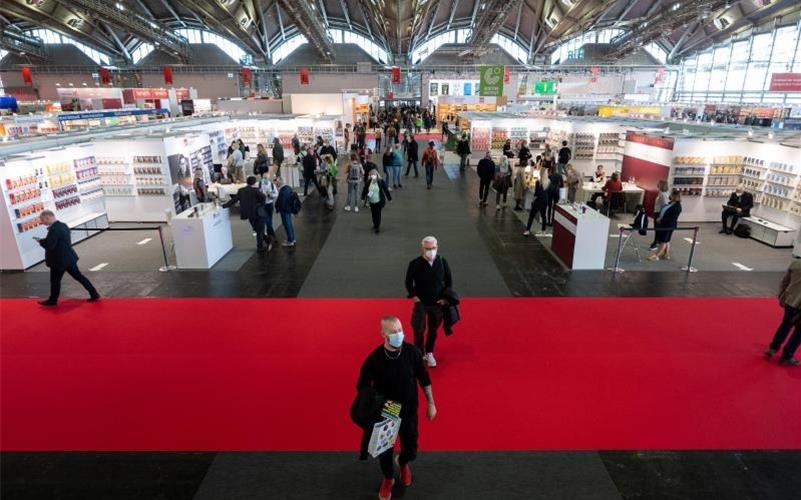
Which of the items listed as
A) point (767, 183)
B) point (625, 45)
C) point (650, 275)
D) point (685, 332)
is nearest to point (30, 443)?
point (685, 332)

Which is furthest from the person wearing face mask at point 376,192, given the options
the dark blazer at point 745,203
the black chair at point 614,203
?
the dark blazer at point 745,203

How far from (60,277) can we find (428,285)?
5.56 metres

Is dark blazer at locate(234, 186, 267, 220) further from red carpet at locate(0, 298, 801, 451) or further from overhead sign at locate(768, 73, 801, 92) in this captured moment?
overhead sign at locate(768, 73, 801, 92)

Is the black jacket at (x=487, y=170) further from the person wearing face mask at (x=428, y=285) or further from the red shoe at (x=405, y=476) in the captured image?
the red shoe at (x=405, y=476)

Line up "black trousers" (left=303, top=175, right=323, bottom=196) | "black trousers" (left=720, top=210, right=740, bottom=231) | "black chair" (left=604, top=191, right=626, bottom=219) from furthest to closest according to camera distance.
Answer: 1. "black trousers" (left=303, top=175, right=323, bottom=196)
2. "black chair" (left=604, top=191, right=626, bottom=219)
3. "black trousers" (left=720, top=210, right=740, bottom=231)

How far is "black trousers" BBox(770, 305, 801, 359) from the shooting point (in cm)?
491

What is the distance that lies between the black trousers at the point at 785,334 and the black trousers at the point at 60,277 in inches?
352

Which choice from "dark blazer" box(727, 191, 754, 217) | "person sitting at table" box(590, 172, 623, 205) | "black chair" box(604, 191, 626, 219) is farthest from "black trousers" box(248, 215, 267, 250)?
"dark blazer" box(727, 191, 754, 217)

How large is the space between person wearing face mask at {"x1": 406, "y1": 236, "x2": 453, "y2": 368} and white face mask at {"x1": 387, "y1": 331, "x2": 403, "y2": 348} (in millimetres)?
1541

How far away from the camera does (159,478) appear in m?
3.61

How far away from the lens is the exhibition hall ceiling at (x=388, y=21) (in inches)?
1125

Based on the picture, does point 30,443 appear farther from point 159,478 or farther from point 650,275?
point 650,275

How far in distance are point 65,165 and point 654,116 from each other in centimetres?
2515

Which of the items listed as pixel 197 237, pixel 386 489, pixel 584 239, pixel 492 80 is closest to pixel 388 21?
pixel 492 80
